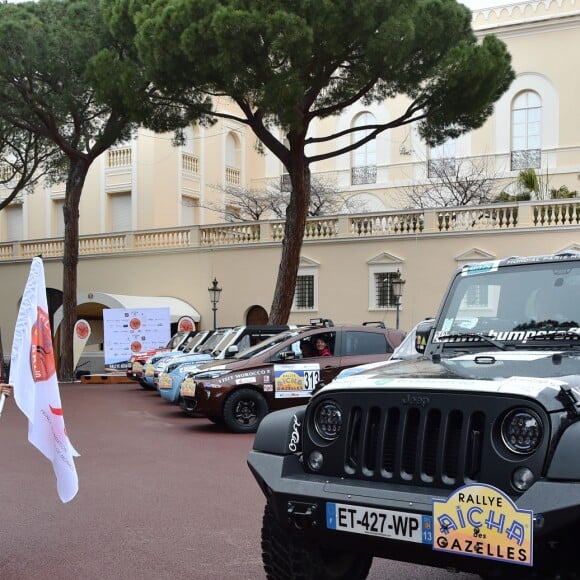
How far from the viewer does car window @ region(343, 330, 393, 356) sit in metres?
14.4

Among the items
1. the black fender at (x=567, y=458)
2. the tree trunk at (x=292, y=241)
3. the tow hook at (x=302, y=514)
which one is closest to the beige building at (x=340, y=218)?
the tree trunk at (x=292, y=241)

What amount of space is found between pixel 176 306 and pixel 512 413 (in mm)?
29412

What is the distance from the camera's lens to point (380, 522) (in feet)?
12.8

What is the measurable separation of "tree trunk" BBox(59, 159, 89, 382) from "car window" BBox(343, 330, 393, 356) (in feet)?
51.7

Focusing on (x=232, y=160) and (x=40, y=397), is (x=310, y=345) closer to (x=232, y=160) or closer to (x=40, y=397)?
(x=40, y=397)

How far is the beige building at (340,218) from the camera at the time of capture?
2816 centimetres

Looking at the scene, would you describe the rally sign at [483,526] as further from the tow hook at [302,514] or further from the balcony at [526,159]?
the balcony at [526,159]

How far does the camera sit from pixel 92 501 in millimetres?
8117

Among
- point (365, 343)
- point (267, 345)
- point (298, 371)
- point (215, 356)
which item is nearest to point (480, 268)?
point (298, 371)

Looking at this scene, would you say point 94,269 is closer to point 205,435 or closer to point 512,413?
point 205,435

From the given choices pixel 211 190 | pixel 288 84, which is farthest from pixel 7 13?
pixel 211 190

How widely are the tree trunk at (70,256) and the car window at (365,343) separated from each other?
620 inches

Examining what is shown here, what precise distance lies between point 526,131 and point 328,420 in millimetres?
34028

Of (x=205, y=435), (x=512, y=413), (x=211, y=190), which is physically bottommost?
(x=205, y=435)
